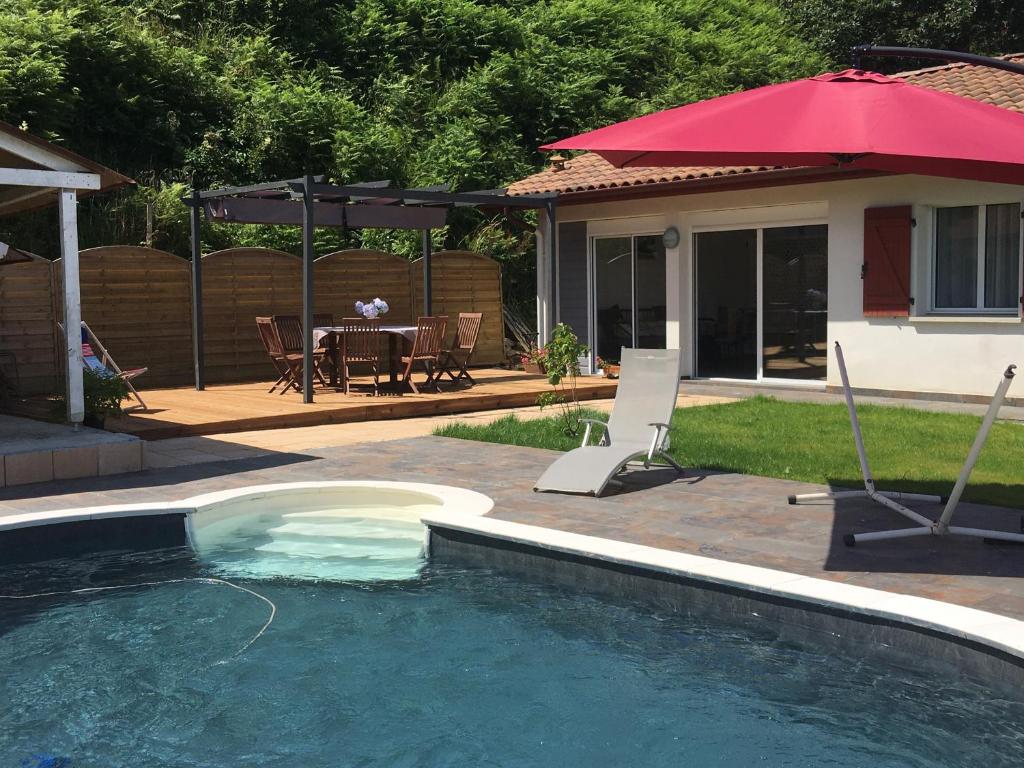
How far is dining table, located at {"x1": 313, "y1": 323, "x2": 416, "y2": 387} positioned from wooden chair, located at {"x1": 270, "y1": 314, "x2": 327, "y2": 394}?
0.47ft

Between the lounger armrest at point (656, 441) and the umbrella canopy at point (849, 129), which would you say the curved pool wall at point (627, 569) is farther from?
the umbrella canopy at point (849, 129)

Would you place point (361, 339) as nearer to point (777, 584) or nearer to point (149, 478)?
point (149, 478)

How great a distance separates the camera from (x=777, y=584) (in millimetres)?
4926

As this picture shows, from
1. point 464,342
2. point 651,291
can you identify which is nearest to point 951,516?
point 464,342

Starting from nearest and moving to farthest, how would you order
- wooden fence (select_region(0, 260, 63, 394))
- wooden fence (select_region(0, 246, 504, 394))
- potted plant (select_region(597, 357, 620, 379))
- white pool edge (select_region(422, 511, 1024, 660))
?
white pool edge (select_region(422, 511, 1024, 660)), wooden fence (select_region(0, 260, 63, 394)), wooden fence (select_region(0, 246, 504, 394)), potted plant (select_region(597, 357, 620, 379))

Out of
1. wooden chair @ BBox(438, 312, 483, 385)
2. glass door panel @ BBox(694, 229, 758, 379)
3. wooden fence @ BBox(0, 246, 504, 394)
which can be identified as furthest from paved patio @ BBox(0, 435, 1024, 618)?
glass door panel @ BBox(694, 229, 758, 379)

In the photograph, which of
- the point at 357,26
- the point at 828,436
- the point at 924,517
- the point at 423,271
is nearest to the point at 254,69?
the point at 357,26

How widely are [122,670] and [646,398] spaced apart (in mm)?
4570

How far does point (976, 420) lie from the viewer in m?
10.8

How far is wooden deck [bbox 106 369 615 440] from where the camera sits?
10.7 metres

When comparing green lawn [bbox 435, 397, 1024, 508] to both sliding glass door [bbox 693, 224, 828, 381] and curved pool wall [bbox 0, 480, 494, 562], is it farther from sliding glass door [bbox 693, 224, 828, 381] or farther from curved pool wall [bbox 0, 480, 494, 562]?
curved pool wall [bbox 0, 480, 494, 562]

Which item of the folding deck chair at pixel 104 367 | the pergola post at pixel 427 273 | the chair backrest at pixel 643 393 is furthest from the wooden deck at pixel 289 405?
the chair backrest at pixel 643 393

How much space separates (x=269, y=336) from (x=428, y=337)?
207 cm

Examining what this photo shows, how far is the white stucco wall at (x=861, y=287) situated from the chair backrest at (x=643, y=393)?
18.0 feet
